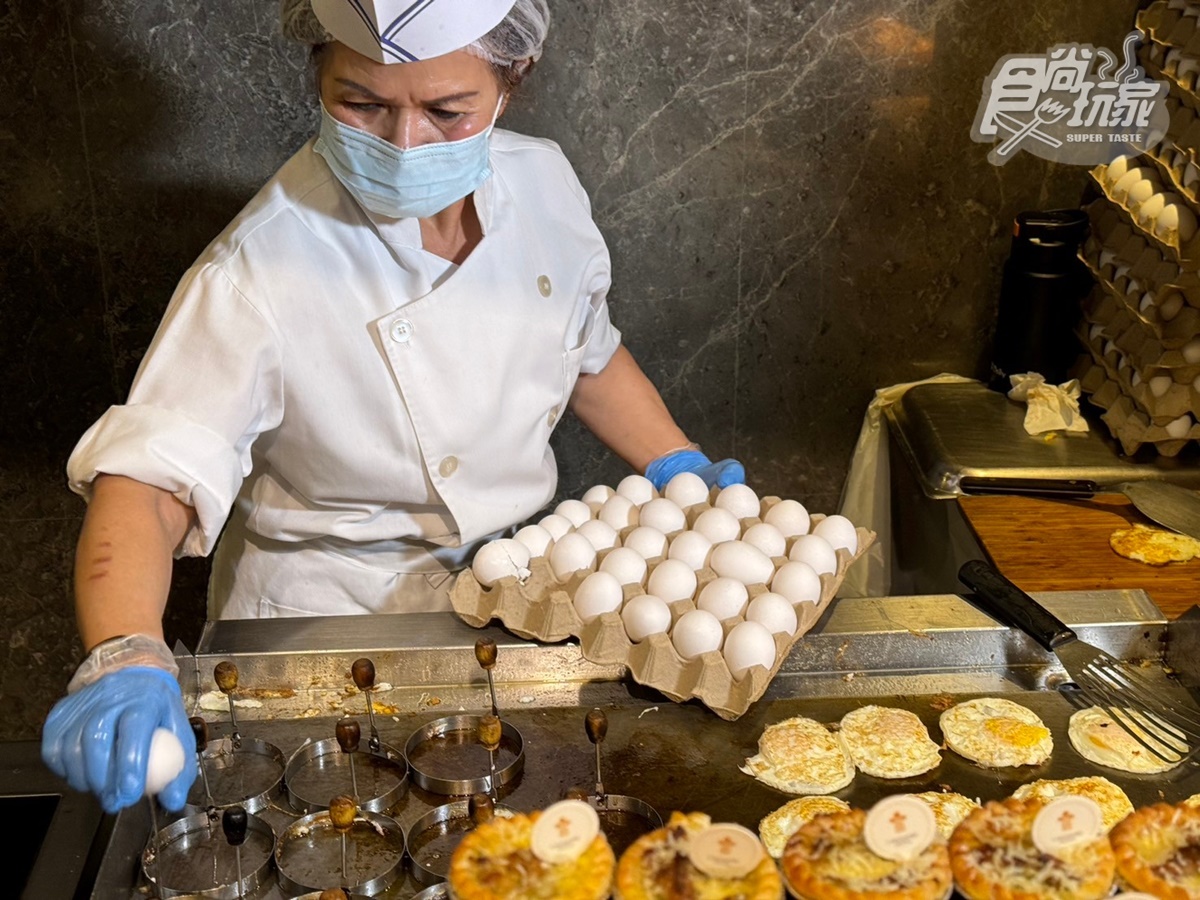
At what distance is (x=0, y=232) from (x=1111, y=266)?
2.68 meters

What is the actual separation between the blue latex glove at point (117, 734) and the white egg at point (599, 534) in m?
0.74

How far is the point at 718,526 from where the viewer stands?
189 centimetres

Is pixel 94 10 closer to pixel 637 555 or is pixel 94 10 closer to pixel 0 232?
pixel 0 232

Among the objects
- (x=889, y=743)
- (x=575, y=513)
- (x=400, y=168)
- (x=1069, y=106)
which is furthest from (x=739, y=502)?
(x=1069, y=106)

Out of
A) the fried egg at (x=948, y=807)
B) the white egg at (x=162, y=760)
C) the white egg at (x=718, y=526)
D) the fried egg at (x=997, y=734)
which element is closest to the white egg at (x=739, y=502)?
the white egg at (x=718, y=526)

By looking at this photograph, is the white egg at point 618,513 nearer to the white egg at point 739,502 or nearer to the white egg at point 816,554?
the white egg at point 739,502

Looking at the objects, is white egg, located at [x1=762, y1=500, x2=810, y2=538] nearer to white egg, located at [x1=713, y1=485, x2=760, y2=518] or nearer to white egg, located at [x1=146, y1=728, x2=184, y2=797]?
white egg, located at [x1=713, y1=485, x2=760, y2=518]

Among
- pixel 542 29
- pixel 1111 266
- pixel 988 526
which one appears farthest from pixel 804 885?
pixel 1111 266

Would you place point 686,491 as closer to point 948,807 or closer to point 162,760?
point 948,807

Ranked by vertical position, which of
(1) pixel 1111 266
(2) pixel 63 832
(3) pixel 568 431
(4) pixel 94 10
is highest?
(4) pixel 94 10

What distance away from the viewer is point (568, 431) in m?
3.07

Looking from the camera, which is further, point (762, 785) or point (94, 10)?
point (94, 10)

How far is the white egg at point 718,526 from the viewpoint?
189 centimetres

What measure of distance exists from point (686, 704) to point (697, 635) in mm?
109
